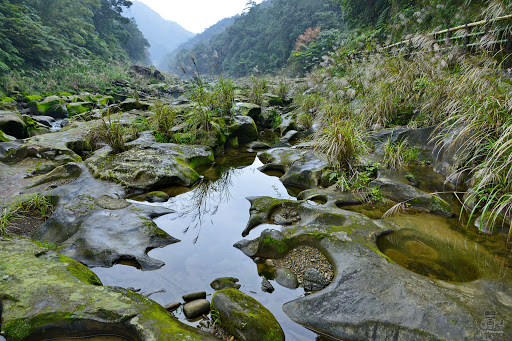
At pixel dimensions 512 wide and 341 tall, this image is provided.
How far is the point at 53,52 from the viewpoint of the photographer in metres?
16.4

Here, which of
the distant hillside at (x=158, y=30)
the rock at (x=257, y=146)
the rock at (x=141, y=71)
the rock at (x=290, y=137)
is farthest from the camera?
the distant hillside at (x=158, y=30)

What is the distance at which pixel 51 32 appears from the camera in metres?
19.2

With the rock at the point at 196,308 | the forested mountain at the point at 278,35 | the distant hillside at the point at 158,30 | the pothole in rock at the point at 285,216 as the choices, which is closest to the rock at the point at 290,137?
the pothole in rock at the point at 285,216

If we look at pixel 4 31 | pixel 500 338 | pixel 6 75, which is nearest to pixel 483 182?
pixel 500 338

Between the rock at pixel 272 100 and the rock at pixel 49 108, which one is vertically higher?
the rock at pixel 272 100

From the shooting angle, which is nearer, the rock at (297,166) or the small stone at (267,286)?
the small stone at (267,286)

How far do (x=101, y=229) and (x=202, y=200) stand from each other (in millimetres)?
1298

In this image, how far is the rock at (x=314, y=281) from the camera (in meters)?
1.97

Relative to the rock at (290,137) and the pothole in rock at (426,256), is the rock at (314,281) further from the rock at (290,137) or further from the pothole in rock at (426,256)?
the rock at (290,137)

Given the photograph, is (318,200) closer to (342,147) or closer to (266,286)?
(342,147)

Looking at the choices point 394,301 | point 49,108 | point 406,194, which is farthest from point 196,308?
point 49,108

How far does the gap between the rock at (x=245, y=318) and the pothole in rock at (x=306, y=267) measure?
1.68 feet

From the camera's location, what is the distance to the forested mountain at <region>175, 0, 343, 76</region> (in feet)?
81.7

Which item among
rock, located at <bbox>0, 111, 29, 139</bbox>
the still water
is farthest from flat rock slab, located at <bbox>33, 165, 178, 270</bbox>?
rock, located at <bbox>0, 111, 29, 139</bbox>
